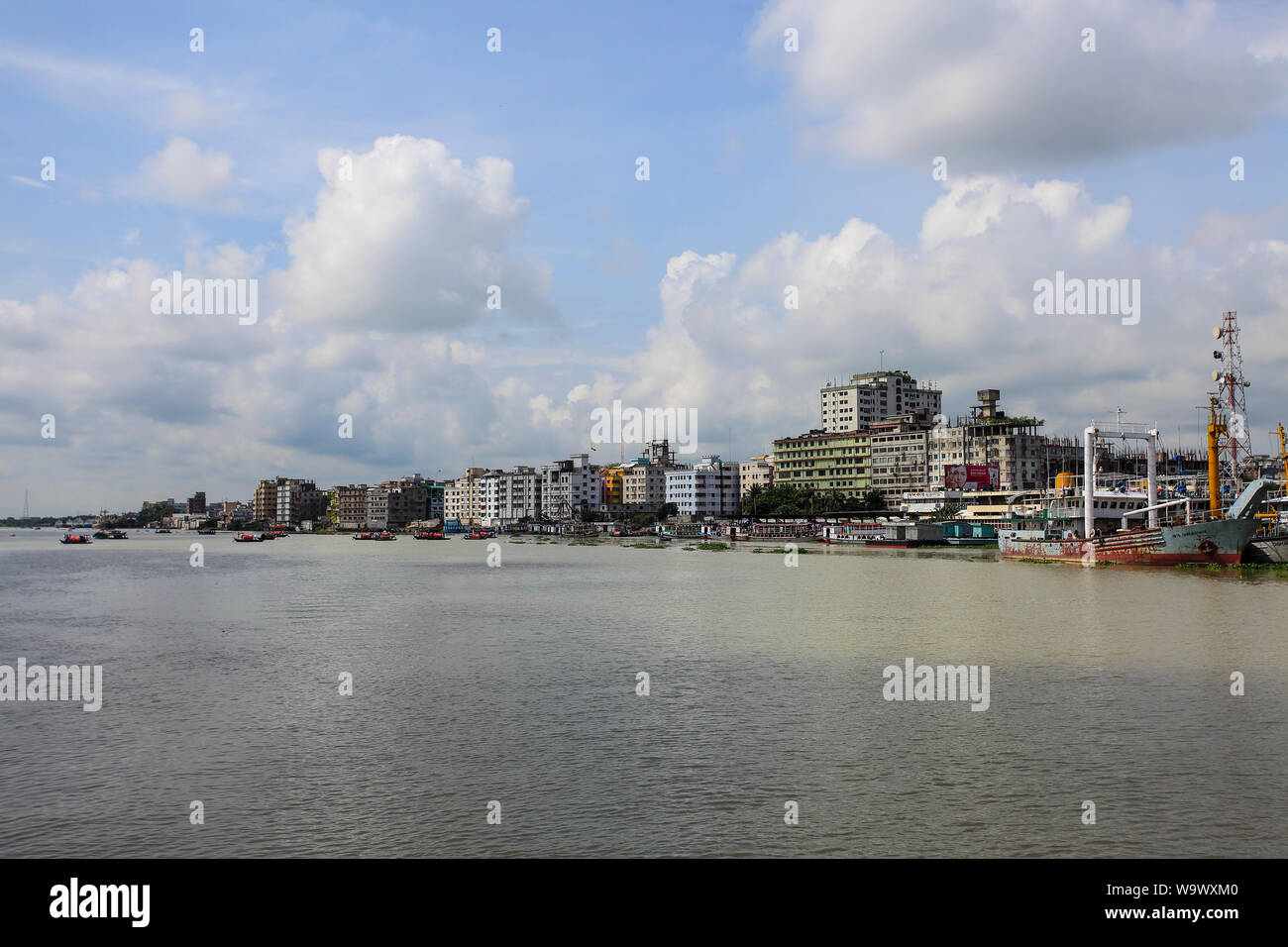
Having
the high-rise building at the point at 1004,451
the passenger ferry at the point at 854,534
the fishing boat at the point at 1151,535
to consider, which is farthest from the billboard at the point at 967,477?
the fishing boat at the point at 1151,535

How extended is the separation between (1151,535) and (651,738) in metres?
77.3

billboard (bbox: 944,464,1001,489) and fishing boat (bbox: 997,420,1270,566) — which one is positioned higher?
billboard (bbox: 944,464,1001,489)

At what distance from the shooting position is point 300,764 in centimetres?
1933

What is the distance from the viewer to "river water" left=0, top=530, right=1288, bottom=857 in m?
15.3

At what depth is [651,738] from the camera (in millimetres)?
21203

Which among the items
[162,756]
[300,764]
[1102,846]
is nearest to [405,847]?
[300,764]

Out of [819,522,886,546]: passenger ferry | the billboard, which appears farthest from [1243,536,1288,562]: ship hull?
the billboard

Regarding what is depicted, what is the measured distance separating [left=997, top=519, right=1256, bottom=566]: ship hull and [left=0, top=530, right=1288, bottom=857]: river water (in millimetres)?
34454

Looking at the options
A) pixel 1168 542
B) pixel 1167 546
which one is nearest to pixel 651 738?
pixel 1168 542

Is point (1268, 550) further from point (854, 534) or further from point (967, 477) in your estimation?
point (967, 477)

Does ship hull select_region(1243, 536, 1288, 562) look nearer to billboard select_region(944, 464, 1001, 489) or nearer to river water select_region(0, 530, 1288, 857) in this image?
river water select_region(0, 530, 1288, 857)

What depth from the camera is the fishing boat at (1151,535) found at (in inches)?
3046

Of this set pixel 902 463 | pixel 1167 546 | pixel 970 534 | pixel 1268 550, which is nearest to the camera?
pixel 1268 550
